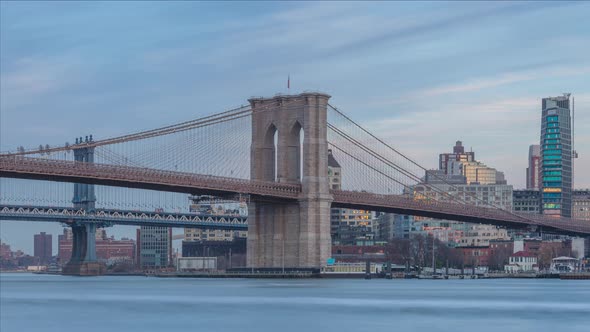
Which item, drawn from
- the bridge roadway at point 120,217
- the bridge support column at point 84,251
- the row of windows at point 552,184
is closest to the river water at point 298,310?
the bridge roadway at point 120,217

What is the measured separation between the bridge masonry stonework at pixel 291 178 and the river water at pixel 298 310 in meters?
12.4

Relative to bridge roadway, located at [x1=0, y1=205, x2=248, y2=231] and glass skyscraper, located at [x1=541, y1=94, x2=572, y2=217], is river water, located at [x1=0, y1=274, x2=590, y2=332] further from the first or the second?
glass skyscraper, located at [x1=541, y1=94, x2=572, y2=217]

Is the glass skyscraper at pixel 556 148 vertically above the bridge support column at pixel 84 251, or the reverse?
the glass skyscraper at pixel 556 148

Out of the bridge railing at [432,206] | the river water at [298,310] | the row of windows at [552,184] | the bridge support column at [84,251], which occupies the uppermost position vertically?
the row of windows at [552,184]

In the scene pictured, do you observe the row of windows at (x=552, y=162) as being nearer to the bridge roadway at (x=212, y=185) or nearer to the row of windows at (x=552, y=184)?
the row of windows at (x=552, y=184)

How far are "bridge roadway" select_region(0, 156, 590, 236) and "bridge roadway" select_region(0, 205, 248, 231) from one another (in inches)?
1102

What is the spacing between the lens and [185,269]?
115m

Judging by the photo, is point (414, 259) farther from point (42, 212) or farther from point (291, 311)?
point (291, 311)

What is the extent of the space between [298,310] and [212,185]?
2466cm

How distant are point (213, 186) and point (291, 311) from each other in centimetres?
2515

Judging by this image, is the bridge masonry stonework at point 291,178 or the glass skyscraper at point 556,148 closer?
the bridge masonry stonework at point 291,178

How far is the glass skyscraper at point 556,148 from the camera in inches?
6742

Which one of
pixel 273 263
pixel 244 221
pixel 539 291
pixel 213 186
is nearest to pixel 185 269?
pixel 244 221

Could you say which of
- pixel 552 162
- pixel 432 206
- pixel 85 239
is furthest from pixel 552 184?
pixel 432 206
